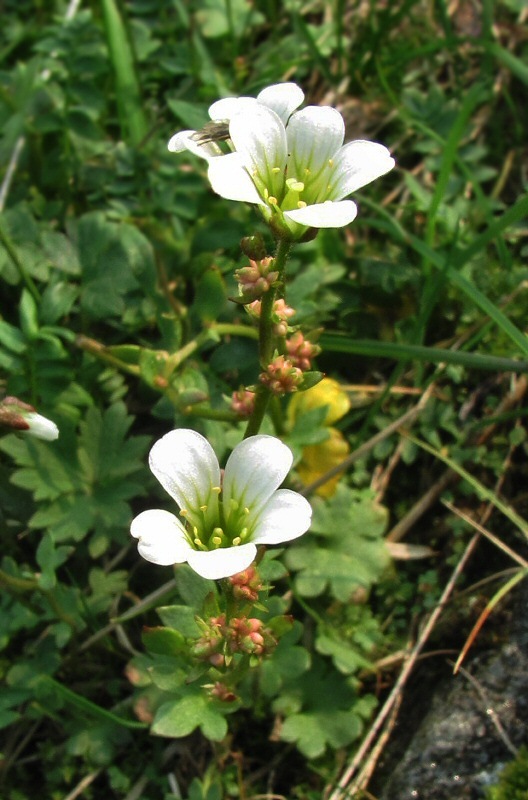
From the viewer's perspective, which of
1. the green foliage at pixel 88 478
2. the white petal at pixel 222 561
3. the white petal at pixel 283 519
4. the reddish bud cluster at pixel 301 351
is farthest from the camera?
the green foliage at pixel 88 478

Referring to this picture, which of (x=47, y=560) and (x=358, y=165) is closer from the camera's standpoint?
(x=358, y=165)

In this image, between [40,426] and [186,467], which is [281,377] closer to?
[186,467]

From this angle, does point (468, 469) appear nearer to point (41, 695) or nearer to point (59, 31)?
point (41, 695)

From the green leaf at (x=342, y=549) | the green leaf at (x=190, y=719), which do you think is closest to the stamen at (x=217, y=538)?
the green leaf at (x=190, y=719)

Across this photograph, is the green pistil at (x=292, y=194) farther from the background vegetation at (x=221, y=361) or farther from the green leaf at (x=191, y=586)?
the green leaf at (x=191, y=586)

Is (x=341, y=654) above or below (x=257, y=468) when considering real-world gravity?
below

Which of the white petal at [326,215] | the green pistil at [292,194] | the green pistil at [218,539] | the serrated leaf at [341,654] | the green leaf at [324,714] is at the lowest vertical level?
the green leaf at [324,714]

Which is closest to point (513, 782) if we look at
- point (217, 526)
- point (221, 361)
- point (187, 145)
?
point (217, 526)

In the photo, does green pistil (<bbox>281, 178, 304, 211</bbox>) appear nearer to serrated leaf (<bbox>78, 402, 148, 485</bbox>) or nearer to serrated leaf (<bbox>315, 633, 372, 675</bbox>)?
serrated leaf (<bbox>78, 402, 148, 485</bbox>)
